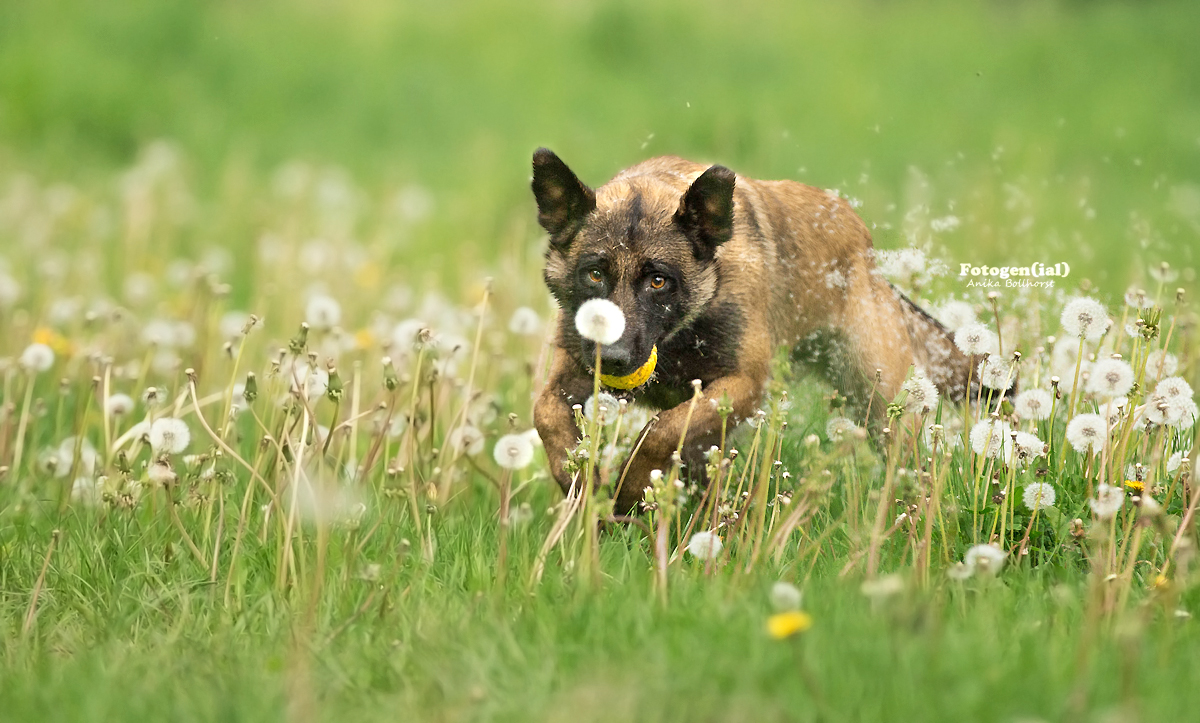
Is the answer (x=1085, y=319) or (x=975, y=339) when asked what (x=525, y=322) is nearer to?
(x=975, y=339)

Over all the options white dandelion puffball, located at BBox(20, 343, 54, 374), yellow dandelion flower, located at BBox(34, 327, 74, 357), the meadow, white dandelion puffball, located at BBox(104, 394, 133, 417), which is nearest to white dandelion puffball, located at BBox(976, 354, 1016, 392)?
the meadow

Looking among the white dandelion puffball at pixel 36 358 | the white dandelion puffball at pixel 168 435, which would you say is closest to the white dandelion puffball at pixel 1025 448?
the white dandelion puffball at pixel 168 435

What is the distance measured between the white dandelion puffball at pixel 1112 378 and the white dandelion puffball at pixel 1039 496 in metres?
0.38

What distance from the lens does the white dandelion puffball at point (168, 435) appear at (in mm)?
4398

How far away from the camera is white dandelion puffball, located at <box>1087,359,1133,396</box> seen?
4105mm

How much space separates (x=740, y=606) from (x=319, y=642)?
1.21 m

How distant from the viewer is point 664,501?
138 inches

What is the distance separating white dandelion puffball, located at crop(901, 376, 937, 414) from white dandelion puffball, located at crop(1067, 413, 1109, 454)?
474 mm

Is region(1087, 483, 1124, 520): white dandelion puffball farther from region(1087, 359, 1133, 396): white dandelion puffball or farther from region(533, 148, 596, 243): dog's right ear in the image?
region(533, 148, 596, 243): dog's right ear

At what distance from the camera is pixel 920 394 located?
4.32 m

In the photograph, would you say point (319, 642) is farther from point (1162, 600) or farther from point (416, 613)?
point (1162, 600)

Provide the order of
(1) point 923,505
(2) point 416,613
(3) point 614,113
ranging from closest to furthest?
1. (2) point 416,613
2. (1) point 923,505
3. (3) point 614,113

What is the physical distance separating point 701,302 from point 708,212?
36 cm

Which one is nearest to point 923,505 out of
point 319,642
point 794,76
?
point 319,642
